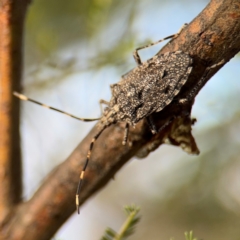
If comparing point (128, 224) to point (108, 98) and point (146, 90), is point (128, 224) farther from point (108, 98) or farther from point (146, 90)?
point (108, 98)

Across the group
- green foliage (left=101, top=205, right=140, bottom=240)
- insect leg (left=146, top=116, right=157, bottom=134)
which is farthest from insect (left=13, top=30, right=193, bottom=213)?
green foliage (left=101, top=205, right=140, bottom=240)

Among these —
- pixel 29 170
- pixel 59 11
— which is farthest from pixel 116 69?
pixel 29 170

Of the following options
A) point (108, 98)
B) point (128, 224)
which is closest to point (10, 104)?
point (128, 224)

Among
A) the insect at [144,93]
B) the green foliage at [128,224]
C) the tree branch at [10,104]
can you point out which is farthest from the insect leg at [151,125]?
the tree branch at [10,104]

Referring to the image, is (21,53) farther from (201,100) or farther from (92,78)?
(201,100)

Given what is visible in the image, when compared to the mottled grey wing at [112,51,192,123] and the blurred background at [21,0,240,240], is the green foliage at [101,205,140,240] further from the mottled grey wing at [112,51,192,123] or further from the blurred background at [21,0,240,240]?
the blurred background at [21,0,240,240]

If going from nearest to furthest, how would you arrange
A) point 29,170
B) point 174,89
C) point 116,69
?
point 174,89 → point 116,69 → point 29,170
